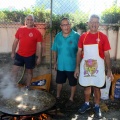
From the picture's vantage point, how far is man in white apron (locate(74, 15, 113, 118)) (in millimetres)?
4332

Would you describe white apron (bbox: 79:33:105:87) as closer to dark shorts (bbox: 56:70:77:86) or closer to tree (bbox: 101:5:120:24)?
dark shorts (bbox: 56:70:77:86)

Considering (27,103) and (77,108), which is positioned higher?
(27,103)

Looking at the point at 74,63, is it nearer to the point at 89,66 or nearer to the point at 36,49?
the point at 89,66

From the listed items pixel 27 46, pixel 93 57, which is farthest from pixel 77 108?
pixel 27 46

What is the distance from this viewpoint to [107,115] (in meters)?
4.79

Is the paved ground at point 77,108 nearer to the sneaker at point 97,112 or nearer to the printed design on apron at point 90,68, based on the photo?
the sneaker at point 97,112

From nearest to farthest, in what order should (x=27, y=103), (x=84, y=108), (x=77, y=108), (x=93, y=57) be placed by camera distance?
1. (x=27, y=103)
2. (x=93, y=57)
3. (x=84, y=108)
4. (x=77, y=108)

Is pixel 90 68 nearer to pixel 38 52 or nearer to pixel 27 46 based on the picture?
pixel 38 52

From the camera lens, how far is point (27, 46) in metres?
5.25

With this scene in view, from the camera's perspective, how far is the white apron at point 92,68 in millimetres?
4414

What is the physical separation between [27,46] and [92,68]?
1718mm

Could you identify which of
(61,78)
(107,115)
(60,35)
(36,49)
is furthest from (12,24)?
(107,115)

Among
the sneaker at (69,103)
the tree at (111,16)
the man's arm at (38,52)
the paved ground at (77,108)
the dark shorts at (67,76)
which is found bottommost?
the paved ground at (77,108)

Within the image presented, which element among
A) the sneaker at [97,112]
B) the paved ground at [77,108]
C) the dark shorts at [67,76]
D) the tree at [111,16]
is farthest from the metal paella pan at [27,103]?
the tree at [111,16]
